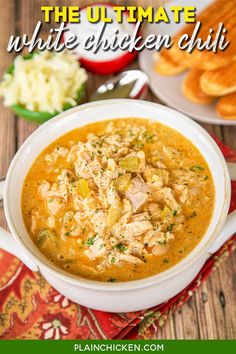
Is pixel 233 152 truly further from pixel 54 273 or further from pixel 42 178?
pixel 54 273

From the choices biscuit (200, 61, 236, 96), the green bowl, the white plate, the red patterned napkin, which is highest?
biscuit (200, 61, 236, 96)

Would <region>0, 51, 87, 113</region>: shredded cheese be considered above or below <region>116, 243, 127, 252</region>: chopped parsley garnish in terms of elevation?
above

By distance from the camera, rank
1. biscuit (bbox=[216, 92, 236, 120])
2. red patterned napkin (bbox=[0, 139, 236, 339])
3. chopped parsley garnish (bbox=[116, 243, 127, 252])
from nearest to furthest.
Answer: chopped parsley garnish (bbox=[116, 243, 127, 252]) → red patterned napkin (bbox=[0, 139, 236, 339]) → biscuit (bbox=[216, 92, 236, 120])

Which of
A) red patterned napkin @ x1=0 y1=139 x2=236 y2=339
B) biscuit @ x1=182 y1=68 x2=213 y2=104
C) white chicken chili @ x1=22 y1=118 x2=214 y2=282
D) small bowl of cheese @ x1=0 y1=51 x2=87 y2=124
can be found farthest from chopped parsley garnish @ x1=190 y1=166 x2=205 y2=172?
small bowl of cheese @ x1=0 y1=51 x2=87 y2=124

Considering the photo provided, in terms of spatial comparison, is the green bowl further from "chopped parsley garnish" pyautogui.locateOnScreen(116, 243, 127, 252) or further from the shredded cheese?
"chopped parsley garnish" pyautogui.locateOnScreen(116, 243, 127, 252)

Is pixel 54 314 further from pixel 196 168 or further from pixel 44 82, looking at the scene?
pixel 44 82

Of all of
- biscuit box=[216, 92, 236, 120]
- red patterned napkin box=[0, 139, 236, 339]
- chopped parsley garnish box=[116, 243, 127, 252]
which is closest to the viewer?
chopped parsley garnish box=[116, 243, 127, 252]
